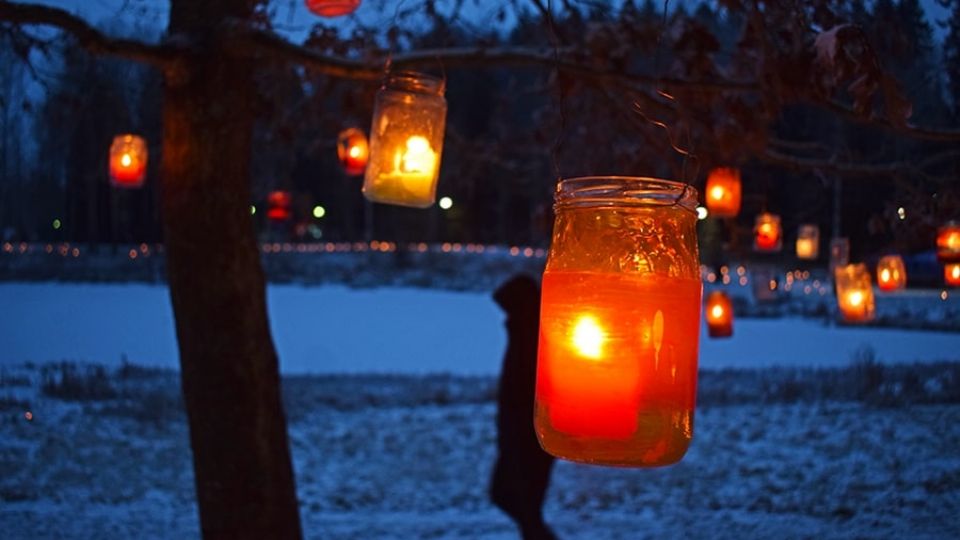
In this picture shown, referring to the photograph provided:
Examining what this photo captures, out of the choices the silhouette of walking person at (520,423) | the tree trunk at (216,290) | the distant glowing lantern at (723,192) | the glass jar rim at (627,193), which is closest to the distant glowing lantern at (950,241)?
the distant glowing lantern at (723,192)

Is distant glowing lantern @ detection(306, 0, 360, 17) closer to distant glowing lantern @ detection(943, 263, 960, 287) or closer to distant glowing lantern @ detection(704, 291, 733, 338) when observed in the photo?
distant glowing lantern @ detection(943, 263, 960, 287)

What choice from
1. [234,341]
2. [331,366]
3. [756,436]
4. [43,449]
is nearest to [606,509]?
[756,436]

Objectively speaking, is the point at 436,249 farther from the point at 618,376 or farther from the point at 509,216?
the point at 618,376

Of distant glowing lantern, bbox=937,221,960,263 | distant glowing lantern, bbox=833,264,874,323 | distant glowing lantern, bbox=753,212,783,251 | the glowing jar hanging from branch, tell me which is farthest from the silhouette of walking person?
distant glowing lantern, bbox=833,264,874,323

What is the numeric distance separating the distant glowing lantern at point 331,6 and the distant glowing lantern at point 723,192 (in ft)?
8.81

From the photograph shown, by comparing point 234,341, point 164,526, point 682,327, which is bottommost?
point 164,526

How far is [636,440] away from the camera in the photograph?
71.7 inches

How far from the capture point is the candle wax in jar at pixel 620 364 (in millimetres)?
1797

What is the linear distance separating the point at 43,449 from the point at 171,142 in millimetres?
6578

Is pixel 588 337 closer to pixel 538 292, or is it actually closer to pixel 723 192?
pixel 538 292

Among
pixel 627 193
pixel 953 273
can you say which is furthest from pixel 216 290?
pixel 953 273

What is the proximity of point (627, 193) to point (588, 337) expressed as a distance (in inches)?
12.0

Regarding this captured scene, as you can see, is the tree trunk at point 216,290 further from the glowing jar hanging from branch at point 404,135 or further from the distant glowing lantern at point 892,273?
the distant glowing lantern at point 892,273

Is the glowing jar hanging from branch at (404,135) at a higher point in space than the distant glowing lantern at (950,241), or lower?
higher
